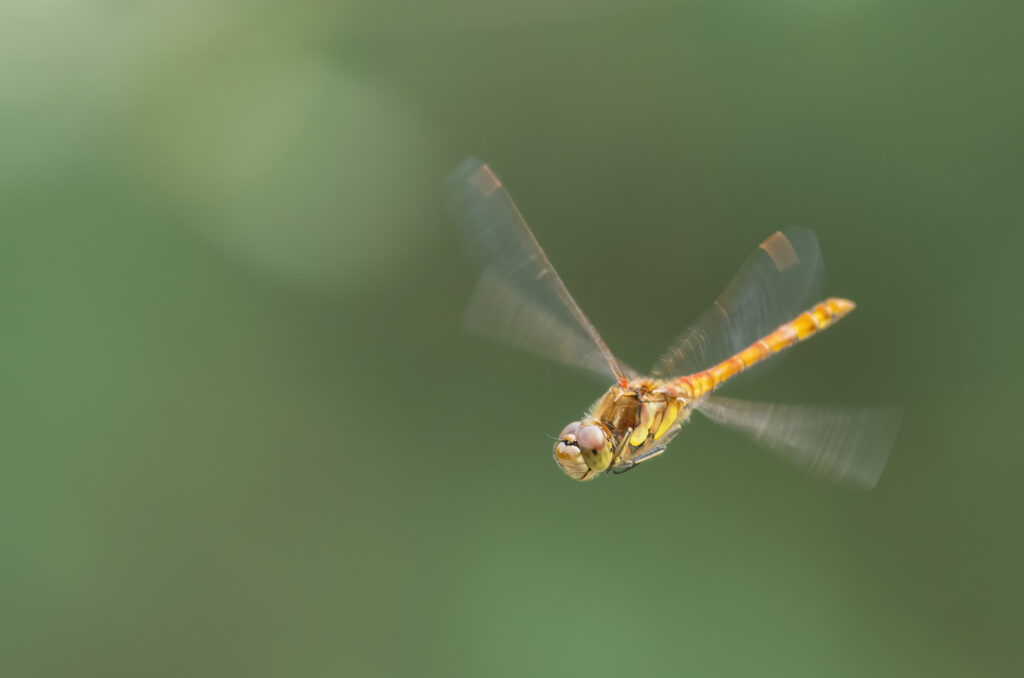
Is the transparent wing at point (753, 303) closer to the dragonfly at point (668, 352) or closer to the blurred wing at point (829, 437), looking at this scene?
the dragonfly at point (668, 352)

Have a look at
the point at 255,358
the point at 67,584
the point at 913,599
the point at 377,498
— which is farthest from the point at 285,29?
the point at 913,599

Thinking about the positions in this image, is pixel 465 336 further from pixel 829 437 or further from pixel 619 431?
pixel 829 437

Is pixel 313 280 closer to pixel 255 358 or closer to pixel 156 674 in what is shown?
pixel 255 358

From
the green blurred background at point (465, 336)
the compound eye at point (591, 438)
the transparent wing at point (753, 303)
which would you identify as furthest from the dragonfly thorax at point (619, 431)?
the green blurred background at point (465, 336)

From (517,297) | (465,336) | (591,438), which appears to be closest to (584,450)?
(591,438)

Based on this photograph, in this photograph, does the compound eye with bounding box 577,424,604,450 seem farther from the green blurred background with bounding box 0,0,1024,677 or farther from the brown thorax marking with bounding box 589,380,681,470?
the green blurred background with bounding box 0,0,1024,677

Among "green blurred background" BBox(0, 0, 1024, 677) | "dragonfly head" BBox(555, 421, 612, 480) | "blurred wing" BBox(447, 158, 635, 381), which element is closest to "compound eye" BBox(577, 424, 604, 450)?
"dragonfly head" BBox(555, 421, 612, 480)

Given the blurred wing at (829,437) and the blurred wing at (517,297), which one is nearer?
the blurred wing at (829,437)
